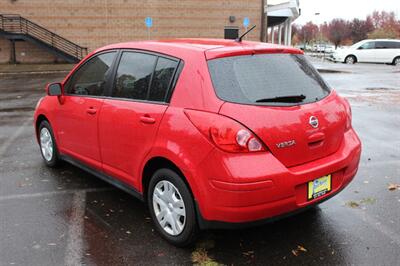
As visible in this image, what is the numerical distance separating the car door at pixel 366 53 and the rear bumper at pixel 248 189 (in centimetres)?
2921

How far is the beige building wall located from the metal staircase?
0.62 meters

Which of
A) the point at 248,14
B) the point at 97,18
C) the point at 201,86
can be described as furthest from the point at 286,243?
the point at 248,14

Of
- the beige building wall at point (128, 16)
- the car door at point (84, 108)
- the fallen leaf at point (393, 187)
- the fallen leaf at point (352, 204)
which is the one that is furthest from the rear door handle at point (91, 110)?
the beige building wall at point (128, 16)

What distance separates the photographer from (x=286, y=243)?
3.65 meters

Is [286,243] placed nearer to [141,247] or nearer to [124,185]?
[141,247]

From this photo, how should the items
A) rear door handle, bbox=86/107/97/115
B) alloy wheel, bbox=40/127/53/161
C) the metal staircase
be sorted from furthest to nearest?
the metal staircase, alloy wheel, bbox=40/127/53/161, rear door handle, bbox=86/107/97/115

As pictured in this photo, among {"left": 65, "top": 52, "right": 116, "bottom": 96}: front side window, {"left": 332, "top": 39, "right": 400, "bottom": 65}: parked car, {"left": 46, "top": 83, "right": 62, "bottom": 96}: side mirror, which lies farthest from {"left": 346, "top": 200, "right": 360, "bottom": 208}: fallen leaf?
{"left": 332, "top": 39, "right": 400, "bottom": 65}: parked car

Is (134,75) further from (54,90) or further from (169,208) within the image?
(54,90)

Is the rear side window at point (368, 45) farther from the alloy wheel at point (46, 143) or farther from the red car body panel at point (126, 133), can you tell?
the red car body panel at point (126, 133)

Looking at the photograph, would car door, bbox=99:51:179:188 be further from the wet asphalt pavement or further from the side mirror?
the side mirror

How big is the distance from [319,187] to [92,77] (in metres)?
2.65

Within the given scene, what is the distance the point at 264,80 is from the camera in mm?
3477

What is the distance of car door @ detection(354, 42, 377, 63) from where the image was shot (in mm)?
29906

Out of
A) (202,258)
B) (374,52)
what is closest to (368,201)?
(202,258)
